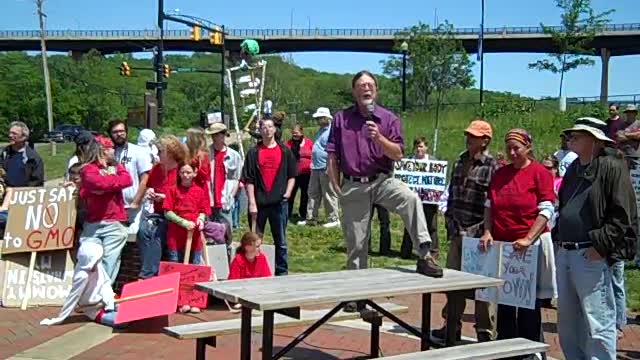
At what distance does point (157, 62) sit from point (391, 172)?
31645 mm

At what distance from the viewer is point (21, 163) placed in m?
9.65

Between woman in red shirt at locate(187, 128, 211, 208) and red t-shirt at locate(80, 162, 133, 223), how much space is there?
2.70ft

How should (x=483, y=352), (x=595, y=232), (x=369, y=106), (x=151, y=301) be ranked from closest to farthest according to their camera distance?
(x=483, y=352), (x=595, y=232), (x=369, y=106), (x=151, y=301)

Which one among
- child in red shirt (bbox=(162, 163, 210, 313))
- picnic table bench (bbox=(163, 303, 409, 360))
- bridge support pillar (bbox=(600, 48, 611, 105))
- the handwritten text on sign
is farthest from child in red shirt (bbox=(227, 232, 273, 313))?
bridge support pillar (bbox=(600, 48, 611, 105))

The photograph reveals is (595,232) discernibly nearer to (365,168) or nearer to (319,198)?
(365,168)

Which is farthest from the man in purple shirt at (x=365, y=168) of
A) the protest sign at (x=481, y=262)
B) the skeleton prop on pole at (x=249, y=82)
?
the skeleton prop on pole at (x=249, y=82)

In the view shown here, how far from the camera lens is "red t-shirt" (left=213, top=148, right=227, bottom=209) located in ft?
31.0

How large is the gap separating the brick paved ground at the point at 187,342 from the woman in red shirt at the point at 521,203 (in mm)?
1089

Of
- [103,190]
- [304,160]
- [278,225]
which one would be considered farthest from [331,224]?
[103,190]

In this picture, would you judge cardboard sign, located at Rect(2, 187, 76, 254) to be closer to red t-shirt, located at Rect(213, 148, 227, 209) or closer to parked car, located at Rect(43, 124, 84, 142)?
red t-shirt, located at Rect(213, 148, 227, 209)

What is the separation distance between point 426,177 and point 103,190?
548cm

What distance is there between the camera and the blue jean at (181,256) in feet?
Result: 27.7

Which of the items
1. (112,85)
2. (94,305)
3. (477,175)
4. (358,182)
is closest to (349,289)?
(358,182)

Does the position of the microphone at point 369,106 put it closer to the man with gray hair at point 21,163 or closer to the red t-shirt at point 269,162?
the red t-shirt at point 269,162
